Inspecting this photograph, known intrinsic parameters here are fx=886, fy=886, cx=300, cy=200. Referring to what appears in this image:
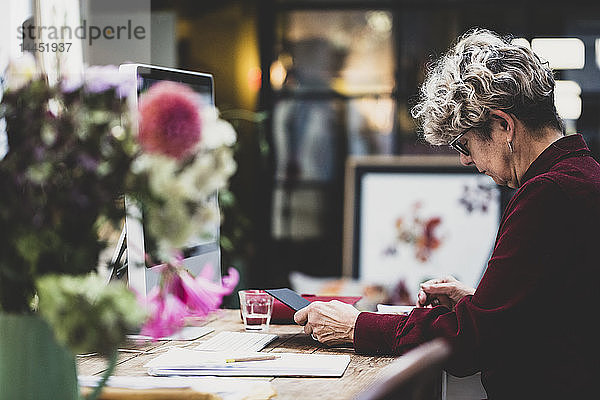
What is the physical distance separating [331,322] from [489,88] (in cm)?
65

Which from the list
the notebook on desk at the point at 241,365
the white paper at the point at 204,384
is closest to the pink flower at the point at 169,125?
the white paper at the point at 204,384

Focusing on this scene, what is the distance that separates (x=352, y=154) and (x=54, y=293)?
4539 mm

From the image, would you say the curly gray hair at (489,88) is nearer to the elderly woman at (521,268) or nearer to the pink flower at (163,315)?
the elderly woman at (521,268)

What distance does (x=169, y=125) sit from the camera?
1076 mm

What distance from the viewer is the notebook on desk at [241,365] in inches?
68.7

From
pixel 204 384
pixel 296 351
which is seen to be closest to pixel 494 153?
pixel 296 351

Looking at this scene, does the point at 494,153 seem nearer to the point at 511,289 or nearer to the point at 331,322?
the point at 511,289

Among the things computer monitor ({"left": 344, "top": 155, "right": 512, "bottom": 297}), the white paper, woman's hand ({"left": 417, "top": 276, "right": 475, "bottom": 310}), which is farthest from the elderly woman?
computer monitor ({"left": 344, "top": 155, "right": 512, "bottom": 297})

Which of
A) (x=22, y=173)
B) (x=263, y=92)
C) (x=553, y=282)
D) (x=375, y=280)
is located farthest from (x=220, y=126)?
(x=263, y=92)

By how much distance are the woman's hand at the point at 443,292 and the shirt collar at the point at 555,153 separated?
1.30 feet

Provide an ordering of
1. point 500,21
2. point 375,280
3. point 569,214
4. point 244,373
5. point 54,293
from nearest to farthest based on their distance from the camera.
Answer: point 54,293
point 244,373
point 569,214
point 375,280
point 500,21

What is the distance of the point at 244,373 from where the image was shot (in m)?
1.74

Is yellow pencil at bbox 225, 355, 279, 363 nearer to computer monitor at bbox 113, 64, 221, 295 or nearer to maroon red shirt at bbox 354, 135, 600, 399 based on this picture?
computer monitor at bbox 113, 64, 221, 295

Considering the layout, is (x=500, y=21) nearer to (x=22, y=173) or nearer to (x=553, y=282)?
(x=553, y=282)
